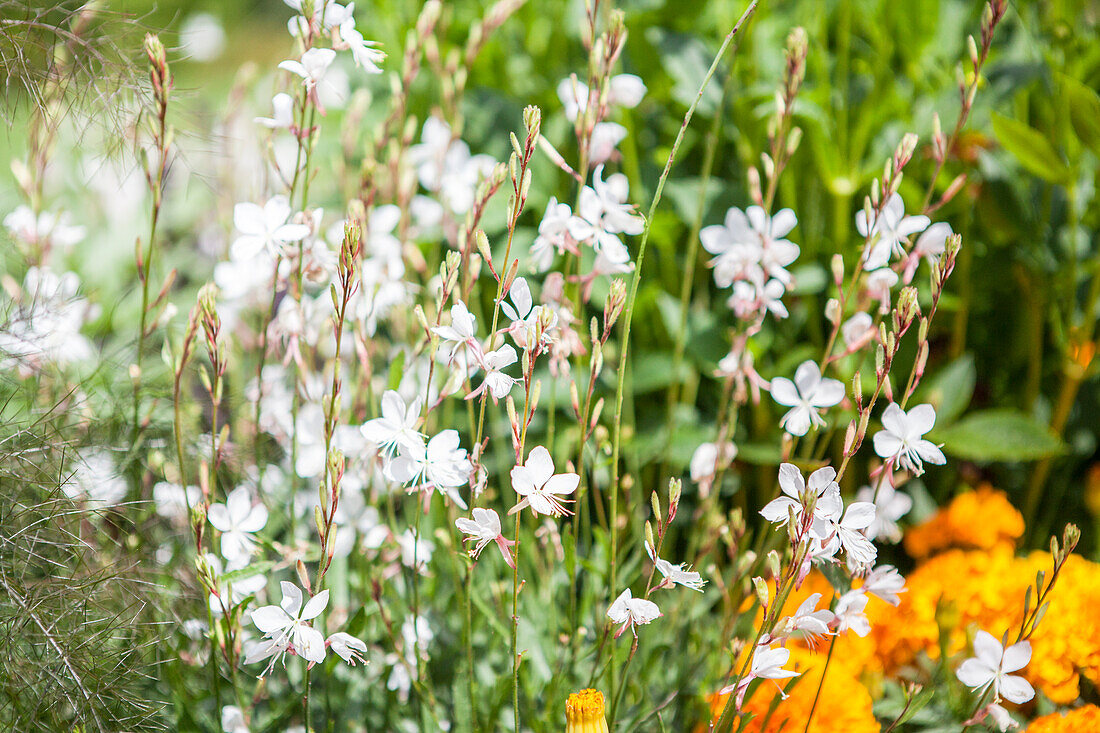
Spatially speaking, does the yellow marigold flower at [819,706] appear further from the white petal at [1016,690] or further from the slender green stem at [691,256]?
the slender green stem at [691,256]

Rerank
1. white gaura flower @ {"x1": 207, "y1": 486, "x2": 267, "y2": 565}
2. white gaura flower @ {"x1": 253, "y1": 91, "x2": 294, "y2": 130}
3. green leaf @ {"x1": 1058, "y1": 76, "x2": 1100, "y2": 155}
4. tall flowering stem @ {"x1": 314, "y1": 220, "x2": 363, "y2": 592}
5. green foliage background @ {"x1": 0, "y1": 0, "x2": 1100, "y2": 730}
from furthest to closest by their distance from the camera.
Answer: green foliage background @ {"x1": 0, "y1": 0, "x2": 1100, "y2": 730}, green leaf @ {"x1": 1058, "y1": 76, "x2": 1100, "y2": 155}, white gaura flower @ {"x1": 207, "y1": 486, "x2": 267, "y2": 565}, white gaura flower @ {"x1": 253, "y1": 91, "x2": 294, "y2": 130}, tall flowering stem @ {"x1": 314, "y1": 220, "x2": 363, "y2": 592}

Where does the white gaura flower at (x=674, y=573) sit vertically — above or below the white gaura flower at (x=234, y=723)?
above

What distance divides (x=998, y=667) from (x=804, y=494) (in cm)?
26

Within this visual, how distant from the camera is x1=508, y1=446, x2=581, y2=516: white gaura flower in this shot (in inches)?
23.7

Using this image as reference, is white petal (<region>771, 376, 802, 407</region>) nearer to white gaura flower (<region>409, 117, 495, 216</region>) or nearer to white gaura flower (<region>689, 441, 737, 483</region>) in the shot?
white gaura flower (<region>689, 441, 737, 483</region>)

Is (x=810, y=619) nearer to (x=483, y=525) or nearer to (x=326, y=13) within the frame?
(x=483, y=525)

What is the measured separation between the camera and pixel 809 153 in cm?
124

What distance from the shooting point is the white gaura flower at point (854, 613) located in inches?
27.9

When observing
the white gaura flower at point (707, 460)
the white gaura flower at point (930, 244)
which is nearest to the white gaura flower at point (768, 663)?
the white gaura flower at point (707, 460)

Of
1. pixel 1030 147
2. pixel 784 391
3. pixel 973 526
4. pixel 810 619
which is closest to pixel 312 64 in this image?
pixel 784 391

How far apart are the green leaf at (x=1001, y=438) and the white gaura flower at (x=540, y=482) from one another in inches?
25.7

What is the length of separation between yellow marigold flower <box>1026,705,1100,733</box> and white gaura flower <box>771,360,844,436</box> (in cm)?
39

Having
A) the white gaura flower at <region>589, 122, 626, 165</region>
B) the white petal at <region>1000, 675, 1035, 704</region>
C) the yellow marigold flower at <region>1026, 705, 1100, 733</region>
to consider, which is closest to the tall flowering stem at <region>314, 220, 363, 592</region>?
the white gaura flower at <region>589, 122, 626, 165</region>

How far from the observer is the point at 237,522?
827mm
